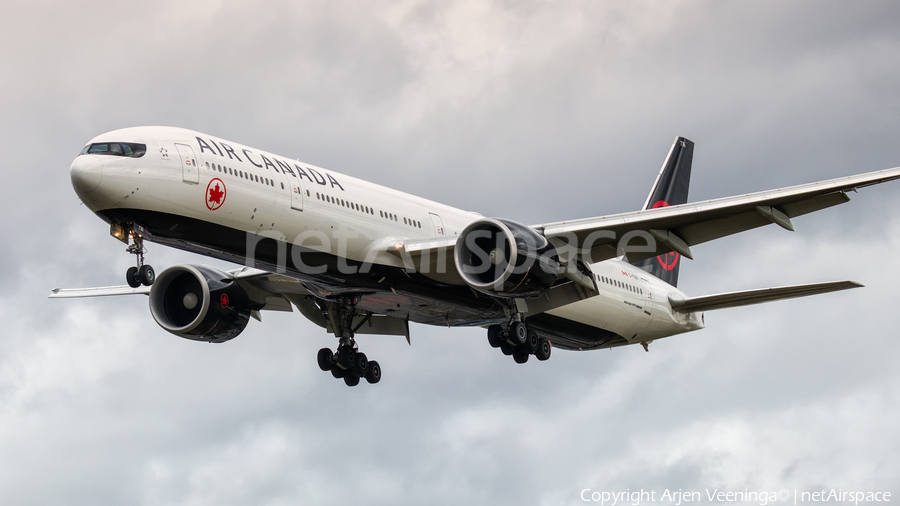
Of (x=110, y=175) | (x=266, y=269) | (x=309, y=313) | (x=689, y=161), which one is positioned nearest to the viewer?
(x=110, y=175)

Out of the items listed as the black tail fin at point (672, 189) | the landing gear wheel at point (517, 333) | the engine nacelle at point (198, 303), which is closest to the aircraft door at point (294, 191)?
the engine nacelle at point (198, 303)

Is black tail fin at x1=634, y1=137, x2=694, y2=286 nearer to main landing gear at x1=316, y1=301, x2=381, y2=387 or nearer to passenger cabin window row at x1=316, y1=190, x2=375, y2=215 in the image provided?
main landing gear at x1=316, y1=301, x2=381, y2=387

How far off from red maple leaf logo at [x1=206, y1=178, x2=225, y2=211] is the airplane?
0.09 feet

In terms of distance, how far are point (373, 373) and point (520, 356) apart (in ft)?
18.0

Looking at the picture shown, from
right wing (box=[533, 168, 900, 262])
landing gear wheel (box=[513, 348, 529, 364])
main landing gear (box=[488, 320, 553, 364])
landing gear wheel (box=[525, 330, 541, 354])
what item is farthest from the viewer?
landing gear wheel (box=[513, 348, 529, 364])

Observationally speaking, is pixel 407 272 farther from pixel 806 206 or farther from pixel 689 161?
pixel 689 161

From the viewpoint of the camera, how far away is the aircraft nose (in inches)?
1024

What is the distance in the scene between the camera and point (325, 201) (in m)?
30.1

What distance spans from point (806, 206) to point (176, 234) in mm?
16988

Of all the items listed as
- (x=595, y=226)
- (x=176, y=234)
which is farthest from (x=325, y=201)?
(x=595, y=226)

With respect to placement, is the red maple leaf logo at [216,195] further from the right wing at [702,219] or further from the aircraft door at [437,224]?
the right wing at [702,219]

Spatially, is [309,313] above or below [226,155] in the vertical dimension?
below

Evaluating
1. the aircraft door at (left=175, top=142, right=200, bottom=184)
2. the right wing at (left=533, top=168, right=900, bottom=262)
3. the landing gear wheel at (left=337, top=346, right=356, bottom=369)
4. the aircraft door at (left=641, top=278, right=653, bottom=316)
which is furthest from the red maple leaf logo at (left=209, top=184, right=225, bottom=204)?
the aircraft door at (left=641, top=278, right=653, bottom=316)

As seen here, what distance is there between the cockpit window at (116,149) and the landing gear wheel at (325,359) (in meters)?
12.0
